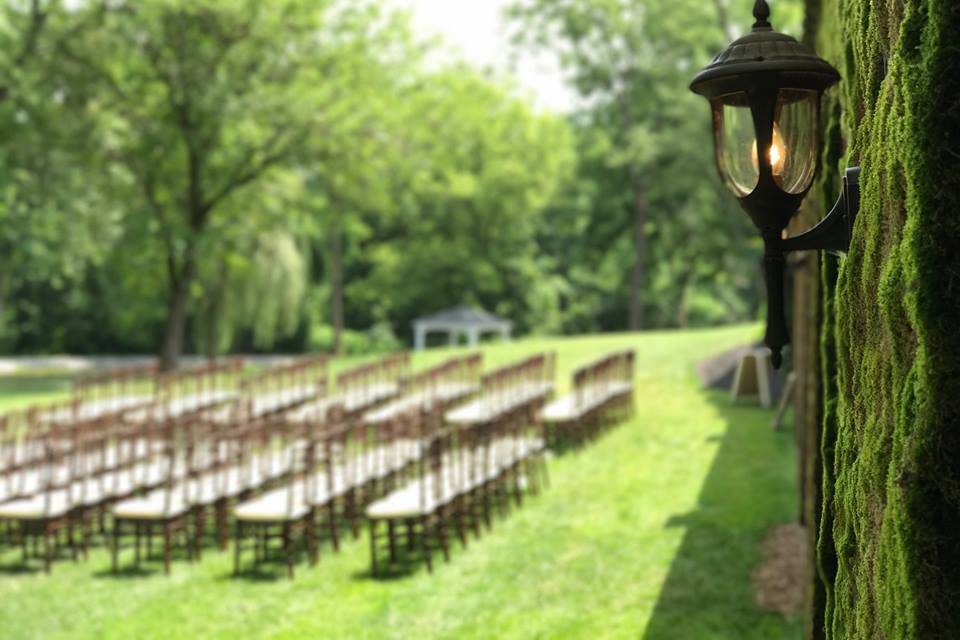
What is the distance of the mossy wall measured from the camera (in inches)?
81.7

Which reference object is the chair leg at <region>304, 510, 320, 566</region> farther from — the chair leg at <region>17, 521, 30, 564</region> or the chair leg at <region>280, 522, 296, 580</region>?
the chair leg at <region>17, 521, 30, 564</region>

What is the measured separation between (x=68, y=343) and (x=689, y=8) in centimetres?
2952

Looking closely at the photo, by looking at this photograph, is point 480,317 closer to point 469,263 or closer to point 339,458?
point 469,263

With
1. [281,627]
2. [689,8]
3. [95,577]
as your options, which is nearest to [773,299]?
[281,627]

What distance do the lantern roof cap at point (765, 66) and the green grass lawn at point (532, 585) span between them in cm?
460

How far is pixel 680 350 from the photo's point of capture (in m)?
23.7

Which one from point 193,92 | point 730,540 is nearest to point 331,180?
point 193,92

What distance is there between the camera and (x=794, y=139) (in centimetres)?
312

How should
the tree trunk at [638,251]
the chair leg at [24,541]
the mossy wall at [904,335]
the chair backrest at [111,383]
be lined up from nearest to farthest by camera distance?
the mossy wall at [904,335] → the chair leg at [24,541] → the chair backrest at [111,383] → the tree trunk at [638,251]

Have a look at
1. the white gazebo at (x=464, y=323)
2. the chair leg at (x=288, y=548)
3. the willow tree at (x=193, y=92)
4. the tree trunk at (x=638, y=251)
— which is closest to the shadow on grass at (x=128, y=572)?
the chair leg at (x=288, y=548)

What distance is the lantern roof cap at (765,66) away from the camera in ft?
9.94

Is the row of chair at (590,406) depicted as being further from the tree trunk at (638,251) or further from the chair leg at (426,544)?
the tree trunk at (638,251)

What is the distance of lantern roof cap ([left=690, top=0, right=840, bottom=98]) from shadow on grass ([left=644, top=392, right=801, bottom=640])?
460 centimetres

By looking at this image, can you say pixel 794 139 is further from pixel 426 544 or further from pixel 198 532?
pixel 198 532
